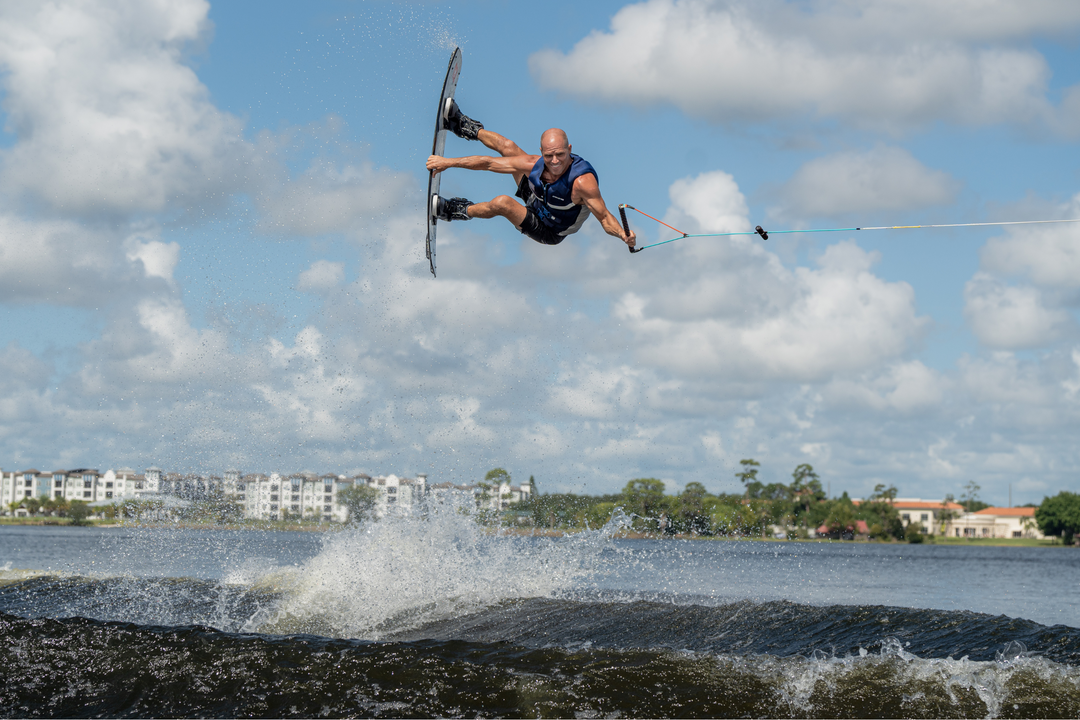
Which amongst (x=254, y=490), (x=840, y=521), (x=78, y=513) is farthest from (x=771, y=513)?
(x=78, y=513)

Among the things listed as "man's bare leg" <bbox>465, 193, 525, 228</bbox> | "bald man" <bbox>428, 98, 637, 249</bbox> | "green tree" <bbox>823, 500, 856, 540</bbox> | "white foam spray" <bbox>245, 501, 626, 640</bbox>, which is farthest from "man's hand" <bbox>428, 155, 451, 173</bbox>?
"green tree" <bbox>823, 500, 856, 540</bbox>

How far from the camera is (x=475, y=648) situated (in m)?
9.10

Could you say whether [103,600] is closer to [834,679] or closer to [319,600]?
[319,600]

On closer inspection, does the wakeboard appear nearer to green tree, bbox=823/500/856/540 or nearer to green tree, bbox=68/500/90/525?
green tree, bbox=823/500/856/540

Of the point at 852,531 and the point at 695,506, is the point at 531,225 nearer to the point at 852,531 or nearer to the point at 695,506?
the point at 695,506

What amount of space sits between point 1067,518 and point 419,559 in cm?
12608

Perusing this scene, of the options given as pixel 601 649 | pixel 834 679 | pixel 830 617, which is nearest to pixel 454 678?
pixel 601 649

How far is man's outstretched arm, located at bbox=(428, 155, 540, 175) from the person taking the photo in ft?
31.5

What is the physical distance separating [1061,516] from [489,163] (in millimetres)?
131328

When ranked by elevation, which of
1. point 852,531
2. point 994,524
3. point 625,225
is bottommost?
point 994,524

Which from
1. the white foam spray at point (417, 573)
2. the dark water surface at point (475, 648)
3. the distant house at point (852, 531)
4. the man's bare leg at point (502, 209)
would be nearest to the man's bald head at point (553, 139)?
the man's bare leg at point (502, 209)

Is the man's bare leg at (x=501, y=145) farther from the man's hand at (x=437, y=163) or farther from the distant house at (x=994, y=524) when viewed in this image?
the distant house at (x=994, y=524)

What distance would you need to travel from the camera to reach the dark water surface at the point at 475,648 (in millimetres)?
7629

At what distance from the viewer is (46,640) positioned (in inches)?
352
